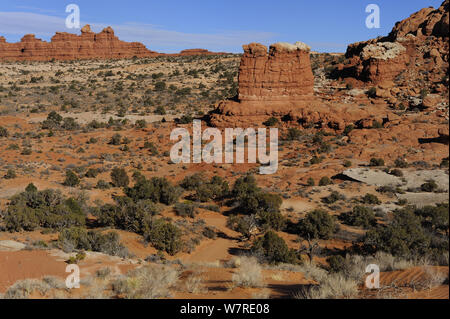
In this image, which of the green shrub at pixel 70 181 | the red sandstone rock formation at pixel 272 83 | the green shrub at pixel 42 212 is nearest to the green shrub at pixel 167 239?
the green shrub at pixel 42 212

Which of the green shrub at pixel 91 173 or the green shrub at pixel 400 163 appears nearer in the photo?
the green shrub at pixel 400 163

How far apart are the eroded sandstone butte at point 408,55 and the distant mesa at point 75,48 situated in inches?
3067

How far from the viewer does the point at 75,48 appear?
3976 inches

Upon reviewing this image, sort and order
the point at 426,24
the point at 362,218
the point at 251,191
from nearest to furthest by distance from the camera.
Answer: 1. the point at 362,218
2. the point at 251,191
3. the point at 426,24

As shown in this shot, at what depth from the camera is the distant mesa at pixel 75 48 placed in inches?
3939

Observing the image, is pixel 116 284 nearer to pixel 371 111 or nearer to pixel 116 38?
pixel 371 111

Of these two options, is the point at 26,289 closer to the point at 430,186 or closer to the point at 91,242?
the point at 91,242

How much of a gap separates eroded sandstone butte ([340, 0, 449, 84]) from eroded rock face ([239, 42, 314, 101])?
31.4 feet

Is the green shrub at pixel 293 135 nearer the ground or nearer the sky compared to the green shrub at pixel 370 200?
nearer the sky

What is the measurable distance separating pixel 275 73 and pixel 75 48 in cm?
9314

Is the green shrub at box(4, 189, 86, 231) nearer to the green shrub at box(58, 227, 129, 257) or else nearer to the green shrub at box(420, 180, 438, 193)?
the green shrub at box(58, 227, 129, 257)

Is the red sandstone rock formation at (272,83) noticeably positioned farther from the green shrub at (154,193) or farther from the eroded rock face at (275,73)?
Result: the green shrub at (154,193)

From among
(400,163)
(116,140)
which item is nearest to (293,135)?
(400,163)

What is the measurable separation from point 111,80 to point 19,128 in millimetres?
29089
